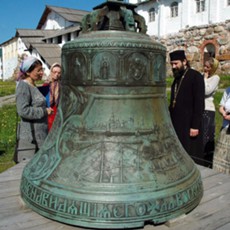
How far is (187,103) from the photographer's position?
3.41 metres

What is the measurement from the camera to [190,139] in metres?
3.48

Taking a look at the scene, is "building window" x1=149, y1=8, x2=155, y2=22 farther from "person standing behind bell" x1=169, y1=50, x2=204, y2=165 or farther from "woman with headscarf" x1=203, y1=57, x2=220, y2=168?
"person standing behind bell" x1=169, y1=50, x2=204, y2=165

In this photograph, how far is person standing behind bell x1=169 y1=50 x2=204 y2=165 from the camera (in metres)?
3.34

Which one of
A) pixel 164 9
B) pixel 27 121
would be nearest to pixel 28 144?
pixel 27 121

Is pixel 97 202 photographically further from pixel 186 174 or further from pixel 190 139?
pixel 190 139

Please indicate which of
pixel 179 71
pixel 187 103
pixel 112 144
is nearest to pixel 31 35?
pixel 179 71

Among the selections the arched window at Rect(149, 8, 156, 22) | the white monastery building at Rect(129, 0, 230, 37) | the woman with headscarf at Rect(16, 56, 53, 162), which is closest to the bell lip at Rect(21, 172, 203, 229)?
the woman with headscarf at Rect(16, 56, 53, 162)

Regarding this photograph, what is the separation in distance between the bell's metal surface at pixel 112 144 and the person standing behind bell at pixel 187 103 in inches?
65.2

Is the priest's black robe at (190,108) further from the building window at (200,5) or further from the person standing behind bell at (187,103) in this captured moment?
the building window at (200,5)

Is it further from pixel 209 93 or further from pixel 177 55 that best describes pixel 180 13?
pixel 177 55

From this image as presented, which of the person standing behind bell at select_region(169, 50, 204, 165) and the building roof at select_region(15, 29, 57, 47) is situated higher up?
the building roof at select_region(15, 29, 57, 47)

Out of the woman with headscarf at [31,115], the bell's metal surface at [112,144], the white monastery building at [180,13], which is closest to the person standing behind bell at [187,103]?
the woman with headscarf at [31,115]

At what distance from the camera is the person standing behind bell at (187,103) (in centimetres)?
334

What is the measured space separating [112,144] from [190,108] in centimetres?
195
